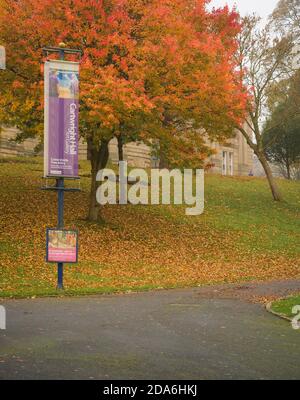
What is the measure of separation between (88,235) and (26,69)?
6846 mm

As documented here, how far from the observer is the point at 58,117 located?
17516 millimetres

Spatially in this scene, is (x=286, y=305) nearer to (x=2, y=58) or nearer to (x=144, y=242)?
(x=144, y=242)

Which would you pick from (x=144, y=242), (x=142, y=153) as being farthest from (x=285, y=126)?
(x=144, y=242)

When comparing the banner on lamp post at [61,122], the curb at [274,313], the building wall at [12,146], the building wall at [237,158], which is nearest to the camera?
the curb at [274,313]

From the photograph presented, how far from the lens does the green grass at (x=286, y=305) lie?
46.1 feet

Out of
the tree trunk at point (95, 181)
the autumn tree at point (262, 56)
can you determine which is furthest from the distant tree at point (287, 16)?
the tree trunk at point (95, 181)

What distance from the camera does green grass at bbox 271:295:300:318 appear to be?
14038 mm

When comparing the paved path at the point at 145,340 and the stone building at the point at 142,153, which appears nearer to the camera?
the paved path at the point at 145,340

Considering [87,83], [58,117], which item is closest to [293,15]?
[87,83]

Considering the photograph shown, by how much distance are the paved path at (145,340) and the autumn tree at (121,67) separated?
972cm

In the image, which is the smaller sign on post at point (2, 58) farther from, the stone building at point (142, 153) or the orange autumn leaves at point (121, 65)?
the stone building at point (142, 153)

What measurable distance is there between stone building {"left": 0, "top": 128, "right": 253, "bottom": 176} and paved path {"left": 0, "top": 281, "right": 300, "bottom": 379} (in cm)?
1471

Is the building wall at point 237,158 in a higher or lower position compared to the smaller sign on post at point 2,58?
lower
